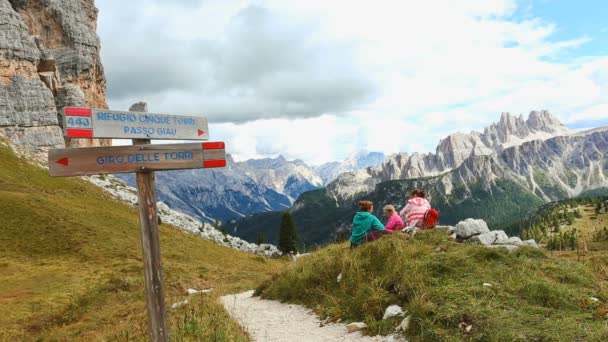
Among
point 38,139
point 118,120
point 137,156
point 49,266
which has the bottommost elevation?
point 49,266

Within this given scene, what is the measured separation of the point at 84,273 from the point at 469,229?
33705 mm

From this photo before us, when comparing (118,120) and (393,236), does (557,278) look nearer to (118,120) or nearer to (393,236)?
(393,236)

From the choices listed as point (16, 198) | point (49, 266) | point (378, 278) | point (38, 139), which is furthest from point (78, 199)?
point (378, 278)

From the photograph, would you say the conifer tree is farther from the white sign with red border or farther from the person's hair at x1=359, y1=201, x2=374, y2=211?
the white sign with red border

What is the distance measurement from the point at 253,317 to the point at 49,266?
32503 millimetres

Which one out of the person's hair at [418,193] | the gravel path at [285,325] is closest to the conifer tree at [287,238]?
the person's hair at [418,193]

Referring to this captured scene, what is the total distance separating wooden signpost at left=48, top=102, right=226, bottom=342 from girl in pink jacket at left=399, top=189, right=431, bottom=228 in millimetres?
13774

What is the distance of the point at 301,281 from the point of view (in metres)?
17.2

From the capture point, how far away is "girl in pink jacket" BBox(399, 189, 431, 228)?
20.0 m

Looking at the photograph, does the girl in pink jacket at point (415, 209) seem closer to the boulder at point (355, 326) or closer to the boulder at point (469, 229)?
the boulder at point (469, 229)

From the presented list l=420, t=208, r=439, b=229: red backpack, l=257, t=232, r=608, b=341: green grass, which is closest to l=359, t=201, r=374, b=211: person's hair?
l=257, t=232, r=608, b=341: green grass

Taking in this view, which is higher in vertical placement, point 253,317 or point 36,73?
point 36,73

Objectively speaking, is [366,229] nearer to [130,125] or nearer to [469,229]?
[469,229]

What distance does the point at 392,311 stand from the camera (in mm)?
11672
